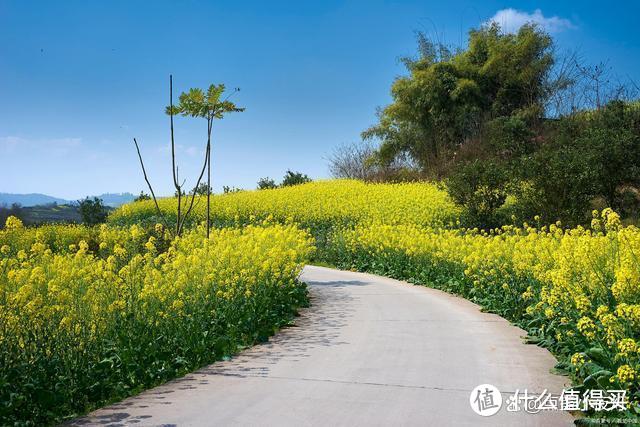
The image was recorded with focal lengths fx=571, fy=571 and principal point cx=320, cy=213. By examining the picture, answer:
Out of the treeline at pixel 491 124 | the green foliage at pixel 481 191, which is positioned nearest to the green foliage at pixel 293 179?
the treeline at pixel 491 124

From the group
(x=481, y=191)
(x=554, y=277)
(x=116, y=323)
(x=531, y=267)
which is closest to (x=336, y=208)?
(x=481, y=191)

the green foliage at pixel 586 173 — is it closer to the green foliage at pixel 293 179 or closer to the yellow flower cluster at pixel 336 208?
the yellow flower cluster at pixel 336 208

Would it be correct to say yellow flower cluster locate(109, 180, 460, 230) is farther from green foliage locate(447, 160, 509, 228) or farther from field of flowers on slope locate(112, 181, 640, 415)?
green foliage locate(447, 160, 509, 228)

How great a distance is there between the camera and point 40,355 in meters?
4.14

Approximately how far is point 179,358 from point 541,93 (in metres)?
25.5

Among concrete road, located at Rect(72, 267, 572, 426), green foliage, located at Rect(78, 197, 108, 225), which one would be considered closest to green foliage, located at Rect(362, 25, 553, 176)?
green foliage, located at Rect(78, 197, 108, 225)

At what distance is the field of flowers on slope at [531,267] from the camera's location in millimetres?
4262

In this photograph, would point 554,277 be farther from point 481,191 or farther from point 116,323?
point 481,191

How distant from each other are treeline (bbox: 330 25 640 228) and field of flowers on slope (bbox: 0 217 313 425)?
961 centimetres

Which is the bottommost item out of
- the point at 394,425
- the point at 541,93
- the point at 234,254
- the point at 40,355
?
the point at 394,425

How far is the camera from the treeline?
15.4m

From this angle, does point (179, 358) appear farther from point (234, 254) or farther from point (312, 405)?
point (234, 254)

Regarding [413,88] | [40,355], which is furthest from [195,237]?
[413,88]

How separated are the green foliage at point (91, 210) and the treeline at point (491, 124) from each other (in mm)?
13823
